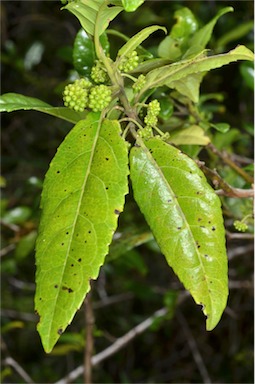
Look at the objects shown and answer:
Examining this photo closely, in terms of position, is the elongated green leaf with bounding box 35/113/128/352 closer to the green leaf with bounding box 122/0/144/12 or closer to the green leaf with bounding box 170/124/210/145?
the green leaf with bounding box 122/0/144/12

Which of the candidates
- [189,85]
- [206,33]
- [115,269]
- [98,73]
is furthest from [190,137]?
[115,269]

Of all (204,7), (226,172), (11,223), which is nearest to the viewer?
(226,172)

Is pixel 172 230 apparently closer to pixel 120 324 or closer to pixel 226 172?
pixel 226 172

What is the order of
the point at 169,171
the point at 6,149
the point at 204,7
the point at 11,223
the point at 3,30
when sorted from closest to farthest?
the point at 169,171, the point at 11,223, the point at 204,7, the point at 3,30, the point at 6,149

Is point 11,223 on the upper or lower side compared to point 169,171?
lower

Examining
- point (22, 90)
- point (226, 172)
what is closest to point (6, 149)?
point (22, 90)

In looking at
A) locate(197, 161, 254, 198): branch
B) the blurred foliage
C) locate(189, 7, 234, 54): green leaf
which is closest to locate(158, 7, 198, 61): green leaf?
locate(189, 7, 234, 54): green leaf

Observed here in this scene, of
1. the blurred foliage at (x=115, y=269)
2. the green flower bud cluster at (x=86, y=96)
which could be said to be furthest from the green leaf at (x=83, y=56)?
the blurred foliage at (x=115, y=269)
